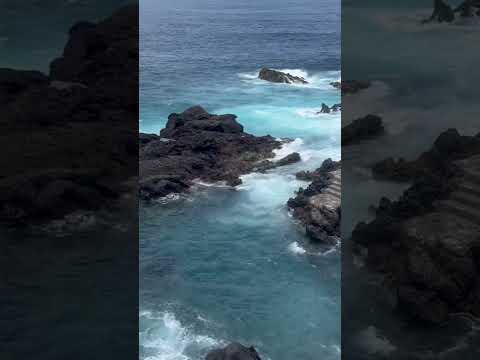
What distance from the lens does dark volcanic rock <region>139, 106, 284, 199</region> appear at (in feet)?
124

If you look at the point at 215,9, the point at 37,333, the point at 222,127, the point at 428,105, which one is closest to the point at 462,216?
the point at 428,105

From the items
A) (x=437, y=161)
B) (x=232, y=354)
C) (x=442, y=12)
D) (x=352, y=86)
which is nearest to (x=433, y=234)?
(x=437, y=161)

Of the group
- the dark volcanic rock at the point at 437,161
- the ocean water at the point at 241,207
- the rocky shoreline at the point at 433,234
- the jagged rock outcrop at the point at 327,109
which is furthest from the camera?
the jagged rock outcrop at the point at 327,109

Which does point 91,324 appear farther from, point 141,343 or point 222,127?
point 222,127

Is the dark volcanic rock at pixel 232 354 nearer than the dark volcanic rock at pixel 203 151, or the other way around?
the dark volcanic rock at pixel 232 354

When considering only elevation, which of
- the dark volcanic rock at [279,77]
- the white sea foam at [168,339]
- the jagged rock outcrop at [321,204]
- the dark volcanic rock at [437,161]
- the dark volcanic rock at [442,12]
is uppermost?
the dark volcanic rock at [442,12]

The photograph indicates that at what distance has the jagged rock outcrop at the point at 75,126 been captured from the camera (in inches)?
551

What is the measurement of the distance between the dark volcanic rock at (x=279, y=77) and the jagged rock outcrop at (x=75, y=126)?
27985mm

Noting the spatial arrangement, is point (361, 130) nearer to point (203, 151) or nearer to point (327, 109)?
point (203, 151)

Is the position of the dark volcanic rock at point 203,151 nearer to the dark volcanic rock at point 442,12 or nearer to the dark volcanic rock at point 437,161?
the dark volcanic rock at point 437,161

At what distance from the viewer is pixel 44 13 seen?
574 inches

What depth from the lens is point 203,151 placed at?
40375 millimetres

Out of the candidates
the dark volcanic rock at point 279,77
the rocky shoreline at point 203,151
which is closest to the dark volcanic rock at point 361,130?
the rocky shoreline at point 203,151

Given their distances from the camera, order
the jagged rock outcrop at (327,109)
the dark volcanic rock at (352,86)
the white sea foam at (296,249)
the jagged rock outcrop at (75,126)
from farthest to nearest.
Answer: the jagged rock outcrop at (327,109) → the white sea foam at (296,249) → the dark volcanic rock at (352,86) → the jagged rock outcrop at (75,126)
